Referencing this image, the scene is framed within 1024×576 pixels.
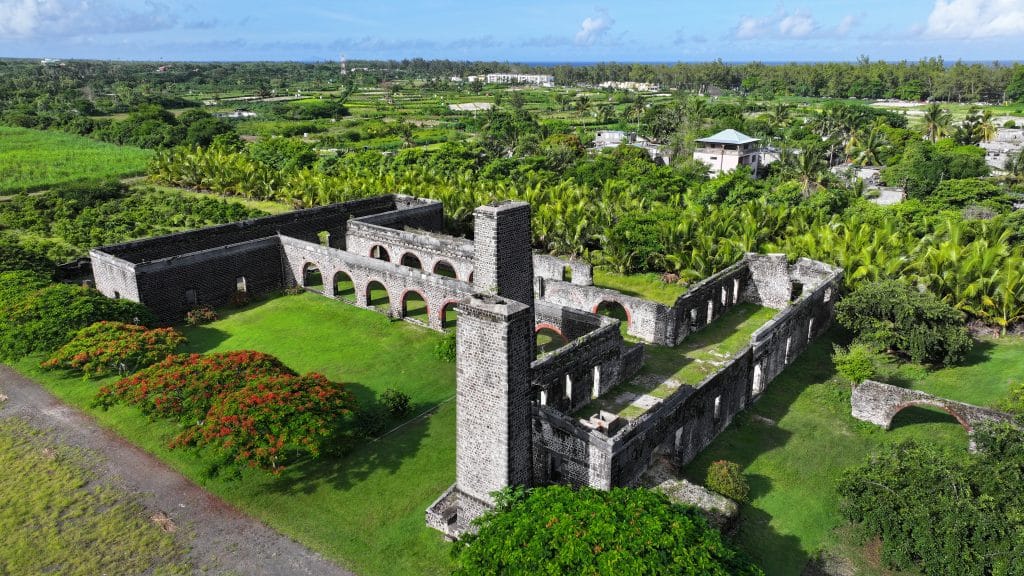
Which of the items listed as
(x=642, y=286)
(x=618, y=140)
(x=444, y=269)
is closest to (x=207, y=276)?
(x=444, y=269)

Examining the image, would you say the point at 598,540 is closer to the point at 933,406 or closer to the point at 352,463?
the point at 352,463

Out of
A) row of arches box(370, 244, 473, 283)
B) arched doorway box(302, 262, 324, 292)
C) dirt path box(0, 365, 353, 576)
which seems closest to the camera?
dirt path box(0, 365, 353, 576)

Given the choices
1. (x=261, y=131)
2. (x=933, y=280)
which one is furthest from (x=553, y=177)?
(x=261, y=131)

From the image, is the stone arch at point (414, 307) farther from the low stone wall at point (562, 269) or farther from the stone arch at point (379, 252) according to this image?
the low stone wall at point (562, 269)

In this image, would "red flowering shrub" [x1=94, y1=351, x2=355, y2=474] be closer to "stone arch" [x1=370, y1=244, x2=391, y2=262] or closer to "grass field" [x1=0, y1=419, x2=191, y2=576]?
"grass field" [x1=0, y1=419, x2=191, y2=576]

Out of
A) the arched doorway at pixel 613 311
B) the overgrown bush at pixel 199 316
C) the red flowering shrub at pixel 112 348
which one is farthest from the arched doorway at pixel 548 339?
the overgrown bush at pixel 199 316

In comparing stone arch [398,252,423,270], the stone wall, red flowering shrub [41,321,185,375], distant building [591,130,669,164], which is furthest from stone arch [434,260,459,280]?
distant building [591,130,669,164]
